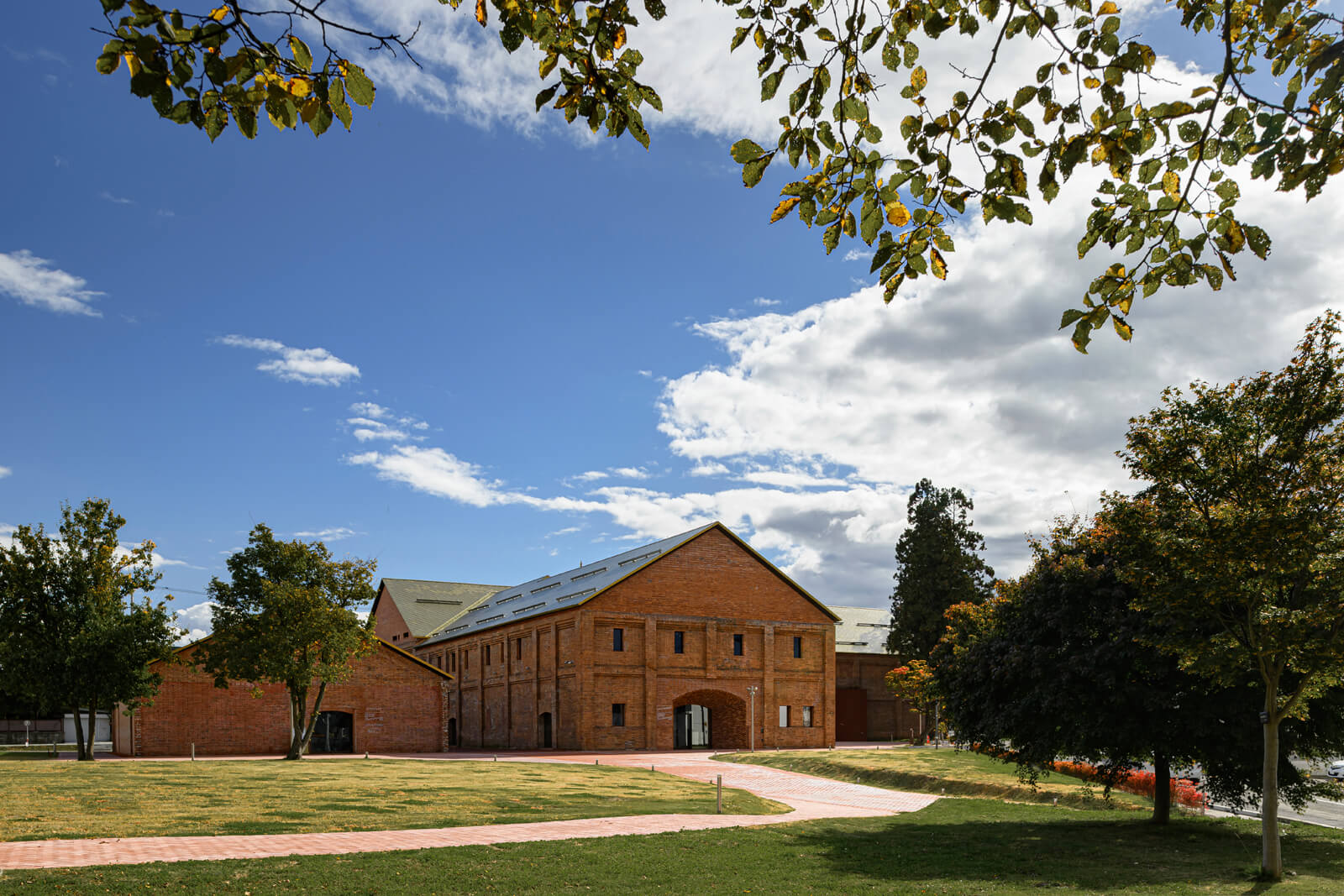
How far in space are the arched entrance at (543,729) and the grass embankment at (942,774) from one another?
13.9m

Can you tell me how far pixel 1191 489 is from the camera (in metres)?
17.2

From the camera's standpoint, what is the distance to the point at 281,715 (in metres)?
49.9

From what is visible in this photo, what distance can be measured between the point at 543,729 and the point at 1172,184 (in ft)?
182

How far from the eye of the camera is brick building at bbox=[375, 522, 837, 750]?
5441 centimetres

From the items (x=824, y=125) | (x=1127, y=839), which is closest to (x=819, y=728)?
(x=1127, y=839)

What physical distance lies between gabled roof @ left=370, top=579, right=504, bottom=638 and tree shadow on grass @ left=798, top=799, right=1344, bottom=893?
2262 inches

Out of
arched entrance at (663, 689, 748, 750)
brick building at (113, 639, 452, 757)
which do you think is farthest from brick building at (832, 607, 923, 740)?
brick building at (113, 639, 452, 757)

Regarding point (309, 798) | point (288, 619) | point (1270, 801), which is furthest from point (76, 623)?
point (1270, 801)

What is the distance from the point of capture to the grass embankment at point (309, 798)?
18812mm

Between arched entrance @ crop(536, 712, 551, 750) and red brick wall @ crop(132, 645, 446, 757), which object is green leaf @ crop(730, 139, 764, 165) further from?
arched entrance @ crop(536, 712, 551, 750)

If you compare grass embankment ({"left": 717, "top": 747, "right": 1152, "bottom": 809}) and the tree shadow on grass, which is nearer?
the tree shadow on grass

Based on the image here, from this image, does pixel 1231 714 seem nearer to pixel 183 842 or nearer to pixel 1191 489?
pixel 1191 489

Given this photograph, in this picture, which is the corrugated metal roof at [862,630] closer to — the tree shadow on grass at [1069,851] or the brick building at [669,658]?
the brick building at [669,658]

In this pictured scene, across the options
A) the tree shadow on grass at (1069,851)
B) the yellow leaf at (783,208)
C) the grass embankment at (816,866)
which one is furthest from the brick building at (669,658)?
the yellow leaf at (783,208)
